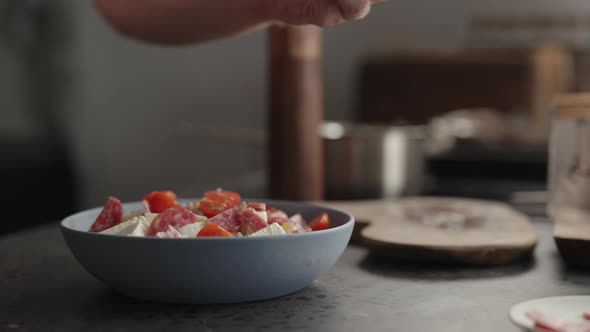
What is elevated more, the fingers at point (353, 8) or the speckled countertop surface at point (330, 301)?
the fingers at point (353, 8)

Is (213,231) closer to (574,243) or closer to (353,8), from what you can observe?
(353,8)

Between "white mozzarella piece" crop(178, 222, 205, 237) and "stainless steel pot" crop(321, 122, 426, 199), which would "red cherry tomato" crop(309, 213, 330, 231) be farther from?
"stainless steel pot" crop(321, 122, 426, 199)

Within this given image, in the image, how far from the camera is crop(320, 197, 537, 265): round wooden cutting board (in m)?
0.88

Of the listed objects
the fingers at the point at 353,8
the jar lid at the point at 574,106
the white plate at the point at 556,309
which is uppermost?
the fingers at the point at 353,8

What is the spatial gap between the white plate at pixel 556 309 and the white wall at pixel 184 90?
2870mm

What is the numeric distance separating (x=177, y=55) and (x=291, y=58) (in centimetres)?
242

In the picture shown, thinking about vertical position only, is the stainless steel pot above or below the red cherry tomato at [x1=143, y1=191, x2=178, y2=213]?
below

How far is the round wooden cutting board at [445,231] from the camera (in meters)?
0.88

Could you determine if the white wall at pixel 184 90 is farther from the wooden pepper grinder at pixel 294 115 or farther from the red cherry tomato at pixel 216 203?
the red cherry tomato at pixel 216 203

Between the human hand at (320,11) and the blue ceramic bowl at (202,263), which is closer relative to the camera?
the blue ceramic bowl at (202,263)

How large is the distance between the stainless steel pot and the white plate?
0.81 metres

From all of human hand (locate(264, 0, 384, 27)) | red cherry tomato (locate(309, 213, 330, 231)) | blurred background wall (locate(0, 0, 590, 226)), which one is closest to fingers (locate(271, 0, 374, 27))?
human hand (locate(264, 0, 384, 27))

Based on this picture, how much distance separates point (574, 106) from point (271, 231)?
557mm

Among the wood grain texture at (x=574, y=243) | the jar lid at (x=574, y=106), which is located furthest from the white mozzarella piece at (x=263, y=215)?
the jar lid at (x=574, y=106)
